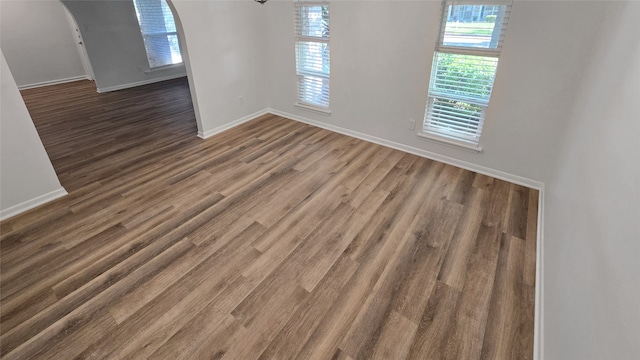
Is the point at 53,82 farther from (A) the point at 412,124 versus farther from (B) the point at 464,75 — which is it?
(B) the point at 464,75

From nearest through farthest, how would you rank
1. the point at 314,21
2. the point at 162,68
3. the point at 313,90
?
the point at 314,21 → the point at 313,90 → the point at 162,68

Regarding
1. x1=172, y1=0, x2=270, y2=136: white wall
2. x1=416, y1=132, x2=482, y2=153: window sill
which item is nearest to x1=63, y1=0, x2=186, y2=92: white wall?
x1=172, y1=0, x2=270, y2=136: white wall

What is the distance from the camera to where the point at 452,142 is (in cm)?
346

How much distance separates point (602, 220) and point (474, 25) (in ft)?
7.58

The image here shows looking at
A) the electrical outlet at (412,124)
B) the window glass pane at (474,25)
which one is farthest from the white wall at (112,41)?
the window glass pane at (474,25)

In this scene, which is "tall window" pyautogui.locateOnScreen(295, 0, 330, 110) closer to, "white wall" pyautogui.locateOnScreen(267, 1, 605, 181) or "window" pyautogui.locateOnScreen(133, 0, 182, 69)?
"white wall" pyautogui.locateOnScreen(267, 1, 605, 181)

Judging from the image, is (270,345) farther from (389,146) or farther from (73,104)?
(73,104)

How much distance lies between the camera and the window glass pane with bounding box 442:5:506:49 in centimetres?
278

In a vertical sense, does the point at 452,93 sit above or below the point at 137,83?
above

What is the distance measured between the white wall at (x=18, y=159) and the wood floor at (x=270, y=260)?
18 cm

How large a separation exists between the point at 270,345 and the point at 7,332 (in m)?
1.58

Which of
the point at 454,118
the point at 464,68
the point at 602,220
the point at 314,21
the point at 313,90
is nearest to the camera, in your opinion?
the point at 602,220

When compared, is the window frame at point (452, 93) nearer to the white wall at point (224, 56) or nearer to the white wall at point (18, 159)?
the white wall at point (224, 56)

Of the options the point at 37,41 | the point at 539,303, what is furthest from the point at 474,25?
the point at 37,41
